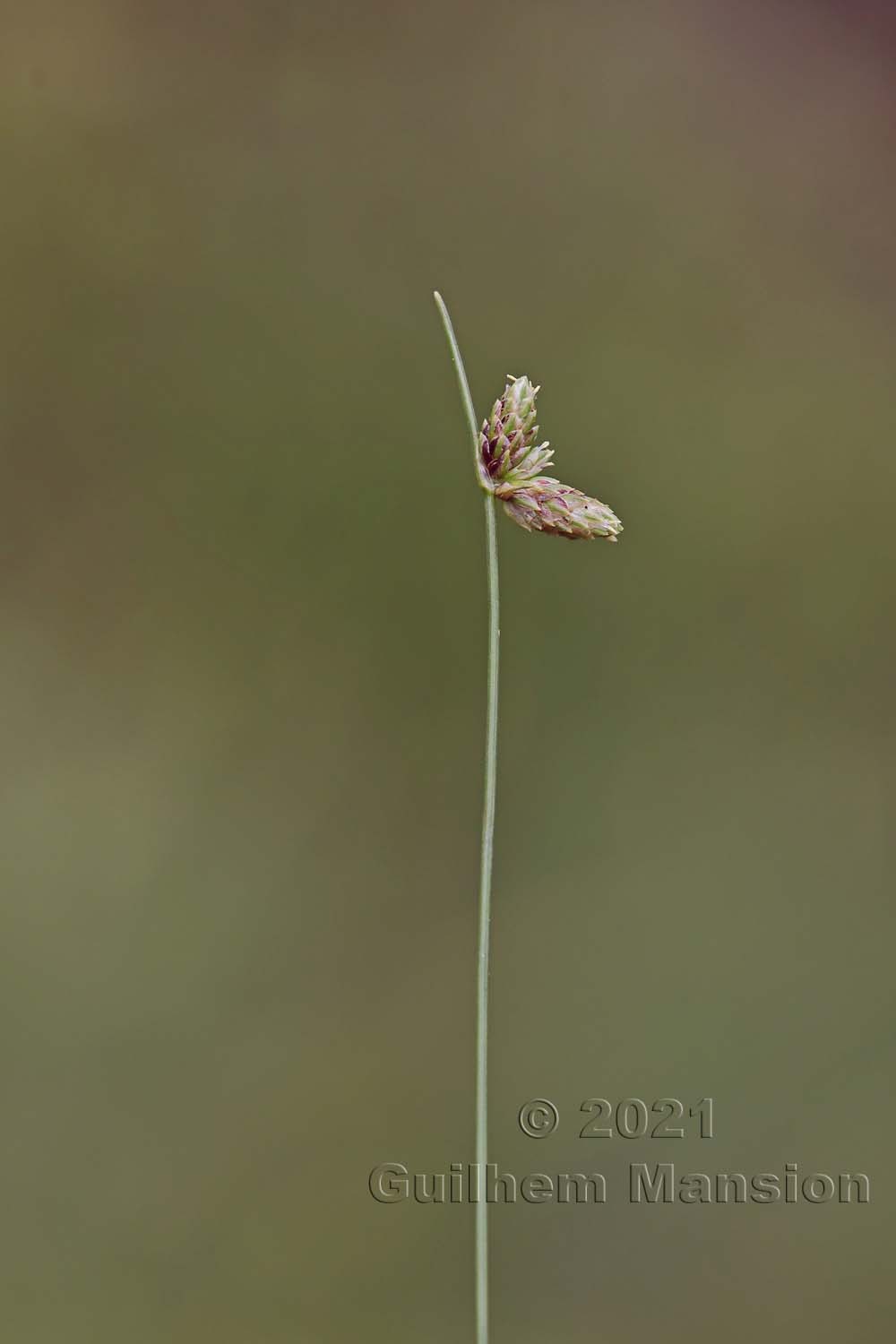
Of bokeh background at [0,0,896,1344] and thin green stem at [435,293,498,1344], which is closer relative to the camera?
thin green stem at [435,293,498,1344]

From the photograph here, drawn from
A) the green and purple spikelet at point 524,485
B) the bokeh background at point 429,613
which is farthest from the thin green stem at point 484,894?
the bokeh background at point 429,613

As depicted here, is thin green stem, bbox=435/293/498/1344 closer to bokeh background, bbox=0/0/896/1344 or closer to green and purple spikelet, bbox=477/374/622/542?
green and purple spikelet, bbox=477/374/622/542

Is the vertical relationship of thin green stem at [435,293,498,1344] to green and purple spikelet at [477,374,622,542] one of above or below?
below

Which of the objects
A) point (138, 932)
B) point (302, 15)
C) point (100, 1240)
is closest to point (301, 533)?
point (138, 932)

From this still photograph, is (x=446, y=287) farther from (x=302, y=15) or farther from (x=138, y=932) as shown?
(x=138, y=932)

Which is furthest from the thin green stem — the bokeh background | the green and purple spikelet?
the bokeh background

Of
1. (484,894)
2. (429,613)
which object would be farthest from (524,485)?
(429,613)

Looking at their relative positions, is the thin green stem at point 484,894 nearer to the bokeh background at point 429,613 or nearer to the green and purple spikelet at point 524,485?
the green and purple spikelet at point 524,485
